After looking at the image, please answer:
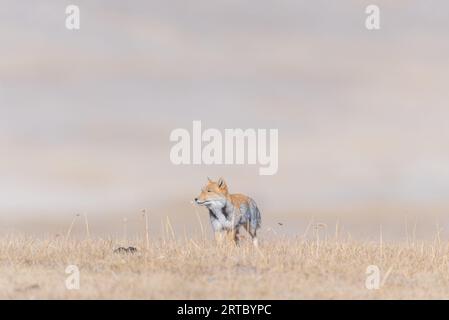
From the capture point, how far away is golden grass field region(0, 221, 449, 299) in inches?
543

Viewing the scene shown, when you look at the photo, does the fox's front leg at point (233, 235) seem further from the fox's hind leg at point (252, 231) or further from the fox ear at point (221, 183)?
the fox ear at point (221, 183)

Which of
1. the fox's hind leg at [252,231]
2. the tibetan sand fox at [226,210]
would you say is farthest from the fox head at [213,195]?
the fox's hind leg at [252,231]

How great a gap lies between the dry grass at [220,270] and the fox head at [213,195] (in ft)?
3.01

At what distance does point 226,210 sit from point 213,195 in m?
0.56

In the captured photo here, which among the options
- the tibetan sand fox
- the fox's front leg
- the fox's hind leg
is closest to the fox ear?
the tibetan sand fox

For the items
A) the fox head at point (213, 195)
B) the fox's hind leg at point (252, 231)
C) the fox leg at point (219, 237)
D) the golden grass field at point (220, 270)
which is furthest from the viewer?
the fox's hind leg at point (252, 231)

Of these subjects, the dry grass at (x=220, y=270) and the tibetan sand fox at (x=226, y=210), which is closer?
the dry grass at (x=220, y=270)

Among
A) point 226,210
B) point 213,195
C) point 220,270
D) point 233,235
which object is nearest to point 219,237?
point 233,235

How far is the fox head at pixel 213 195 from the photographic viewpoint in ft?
61.3

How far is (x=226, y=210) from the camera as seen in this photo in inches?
750
